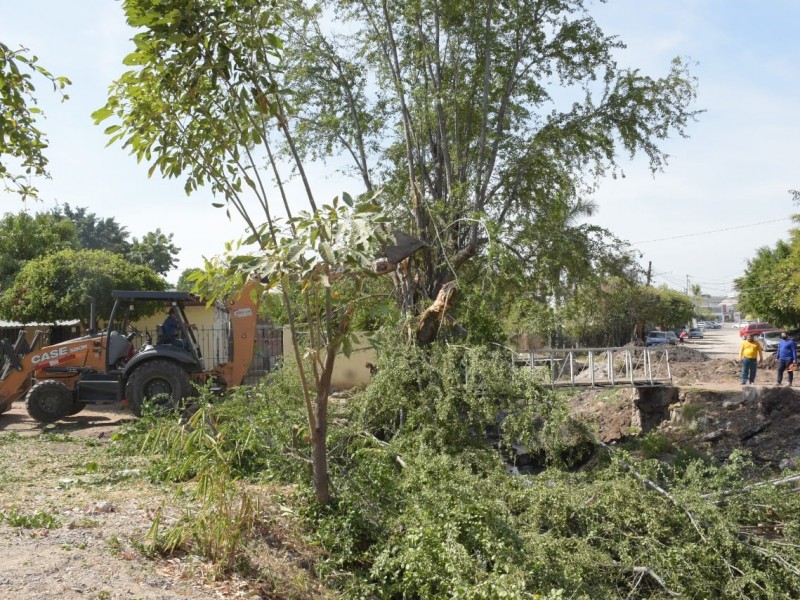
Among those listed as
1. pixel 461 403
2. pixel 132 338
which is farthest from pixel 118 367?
pixel 461 403

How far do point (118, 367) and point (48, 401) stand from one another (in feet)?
4.50

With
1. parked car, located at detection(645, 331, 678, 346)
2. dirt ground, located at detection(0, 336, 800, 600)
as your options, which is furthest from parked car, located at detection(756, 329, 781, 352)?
dirt ground, located at detection(0, 336, 800, 600)

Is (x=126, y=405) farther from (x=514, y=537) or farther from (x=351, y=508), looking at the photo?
(x=514, y=537)

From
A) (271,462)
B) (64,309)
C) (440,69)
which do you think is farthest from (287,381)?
(64,309)

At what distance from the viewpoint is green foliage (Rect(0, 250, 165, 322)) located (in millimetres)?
22328

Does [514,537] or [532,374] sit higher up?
[532,374]

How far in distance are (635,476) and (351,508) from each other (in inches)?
109

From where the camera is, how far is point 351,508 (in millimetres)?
7074

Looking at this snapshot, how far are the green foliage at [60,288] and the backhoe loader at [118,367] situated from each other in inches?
282

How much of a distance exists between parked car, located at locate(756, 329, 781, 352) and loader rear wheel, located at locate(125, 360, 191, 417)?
36308mm

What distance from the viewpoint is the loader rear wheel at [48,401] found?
1377 cm

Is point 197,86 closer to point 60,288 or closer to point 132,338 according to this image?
point 132,338

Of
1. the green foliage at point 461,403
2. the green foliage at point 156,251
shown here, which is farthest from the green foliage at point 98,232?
the green foliage at point 461,403

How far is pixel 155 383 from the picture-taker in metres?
14.0
